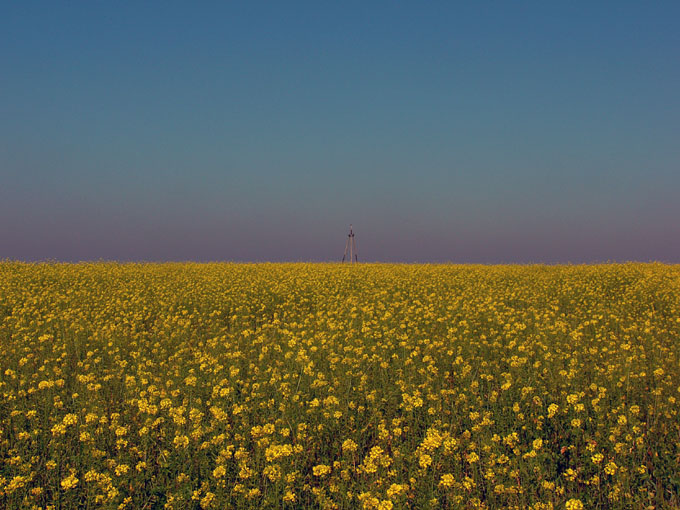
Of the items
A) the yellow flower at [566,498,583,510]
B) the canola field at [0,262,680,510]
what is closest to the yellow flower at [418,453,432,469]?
the canola field at [0,262,680,510]

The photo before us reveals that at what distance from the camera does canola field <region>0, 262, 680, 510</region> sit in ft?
14.5

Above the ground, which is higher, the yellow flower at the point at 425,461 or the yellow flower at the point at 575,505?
the yellow flower at the point at 425,461

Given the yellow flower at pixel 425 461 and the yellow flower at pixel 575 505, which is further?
the yellow flower at pixel 425 461

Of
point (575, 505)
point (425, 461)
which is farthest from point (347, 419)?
point (575, 505)

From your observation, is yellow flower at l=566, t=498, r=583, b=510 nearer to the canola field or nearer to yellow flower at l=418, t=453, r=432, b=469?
the canola field

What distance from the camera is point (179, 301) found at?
1468 centimetres

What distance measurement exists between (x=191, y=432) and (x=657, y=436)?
542 centimetres

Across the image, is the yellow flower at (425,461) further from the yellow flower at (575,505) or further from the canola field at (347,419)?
the yellow flower at (575,505)

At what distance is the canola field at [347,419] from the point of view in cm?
443

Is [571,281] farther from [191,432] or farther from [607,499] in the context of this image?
[191,432]

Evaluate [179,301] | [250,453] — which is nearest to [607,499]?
[250,453]

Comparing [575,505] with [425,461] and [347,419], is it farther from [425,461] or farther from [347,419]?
[347,419]

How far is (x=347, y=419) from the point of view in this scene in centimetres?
593

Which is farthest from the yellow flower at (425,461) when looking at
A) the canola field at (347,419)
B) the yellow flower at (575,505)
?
the yellow flower at (575,505)
